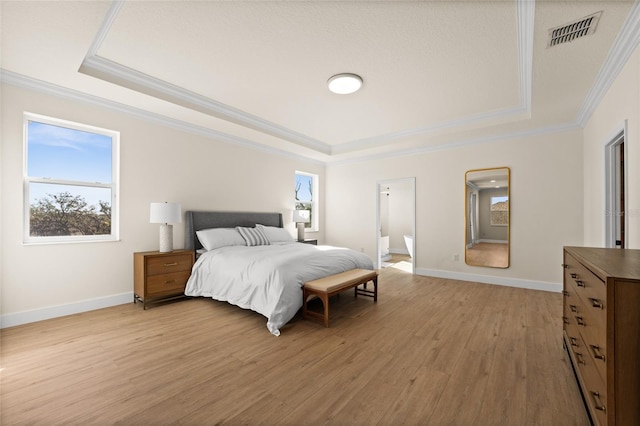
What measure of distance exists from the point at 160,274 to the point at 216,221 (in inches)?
48.6

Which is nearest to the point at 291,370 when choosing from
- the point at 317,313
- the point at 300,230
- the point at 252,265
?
the point at 317,313

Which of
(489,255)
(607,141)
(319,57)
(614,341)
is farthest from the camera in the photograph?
(489,255)

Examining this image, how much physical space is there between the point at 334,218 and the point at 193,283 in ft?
12.8

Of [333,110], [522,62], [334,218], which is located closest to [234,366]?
[333,110]

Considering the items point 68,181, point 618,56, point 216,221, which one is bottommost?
point 216,221

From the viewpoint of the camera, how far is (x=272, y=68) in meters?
2.80

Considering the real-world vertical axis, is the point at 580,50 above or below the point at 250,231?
above

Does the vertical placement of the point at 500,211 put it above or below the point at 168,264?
above

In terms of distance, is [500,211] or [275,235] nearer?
[500,211]

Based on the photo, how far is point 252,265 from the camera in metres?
3.11

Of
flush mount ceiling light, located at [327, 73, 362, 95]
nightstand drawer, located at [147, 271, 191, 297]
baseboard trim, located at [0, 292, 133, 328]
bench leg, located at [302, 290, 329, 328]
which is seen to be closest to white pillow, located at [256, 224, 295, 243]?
nightstand drawer, located at [147, 271, 191, 297]

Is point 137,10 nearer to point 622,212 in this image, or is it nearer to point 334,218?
point 622,212

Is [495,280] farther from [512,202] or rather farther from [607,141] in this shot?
[607,141]

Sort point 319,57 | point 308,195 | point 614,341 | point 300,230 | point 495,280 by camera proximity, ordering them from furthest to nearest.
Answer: point 308,195, point 300,230, point 495,280, point 319,57, point 614,341
